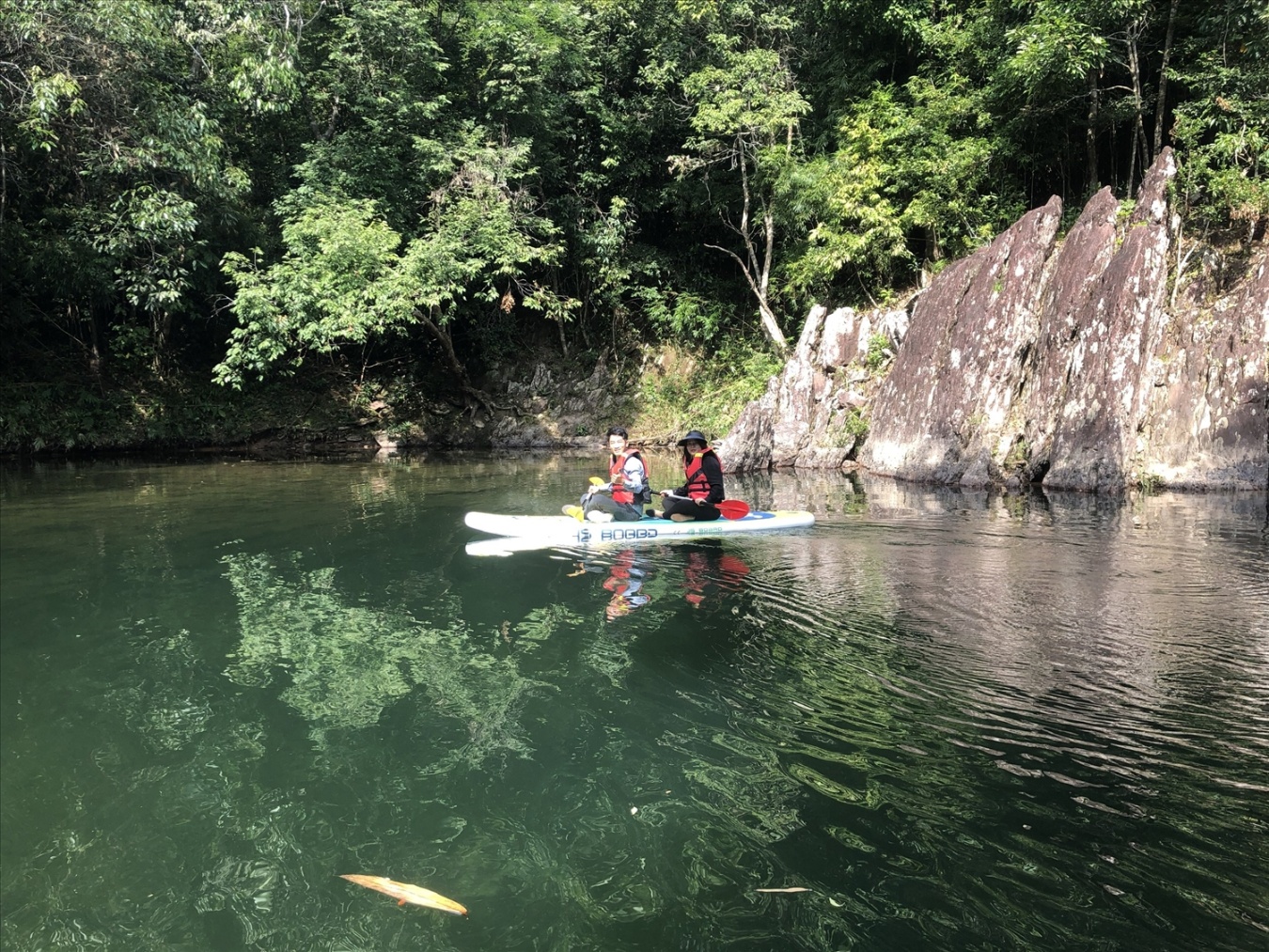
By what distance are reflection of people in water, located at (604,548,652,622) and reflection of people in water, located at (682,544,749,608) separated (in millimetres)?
404

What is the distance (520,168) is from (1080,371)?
14.8m

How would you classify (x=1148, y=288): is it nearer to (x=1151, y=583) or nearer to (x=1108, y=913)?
(x=1151, y=583)

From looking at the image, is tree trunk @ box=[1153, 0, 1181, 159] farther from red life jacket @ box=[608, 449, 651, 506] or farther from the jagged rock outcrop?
red life jacket @ box=[608, 449, 651, 506]

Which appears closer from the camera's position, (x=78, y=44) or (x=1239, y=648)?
(x=1239, y=648)

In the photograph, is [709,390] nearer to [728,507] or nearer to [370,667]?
[728,507]

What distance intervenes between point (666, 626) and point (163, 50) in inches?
624

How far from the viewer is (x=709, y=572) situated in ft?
26.2

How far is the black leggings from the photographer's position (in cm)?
988

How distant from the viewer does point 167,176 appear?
16234mm

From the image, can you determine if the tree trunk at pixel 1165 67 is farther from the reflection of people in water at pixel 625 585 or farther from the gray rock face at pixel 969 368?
the reflection of people in water at pixel 625 585

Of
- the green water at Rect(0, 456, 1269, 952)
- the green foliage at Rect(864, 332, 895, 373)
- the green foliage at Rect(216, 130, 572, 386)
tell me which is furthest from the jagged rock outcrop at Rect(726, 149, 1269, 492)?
the green foliage at Rect(216, 130, 572, 386)

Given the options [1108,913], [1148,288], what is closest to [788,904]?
[1108,913]

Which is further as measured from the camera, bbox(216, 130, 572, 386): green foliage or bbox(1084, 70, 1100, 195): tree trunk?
bbox(216, 130, 572, 386): green foliage

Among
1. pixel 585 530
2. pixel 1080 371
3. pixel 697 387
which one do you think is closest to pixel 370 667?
pixel 585 530
